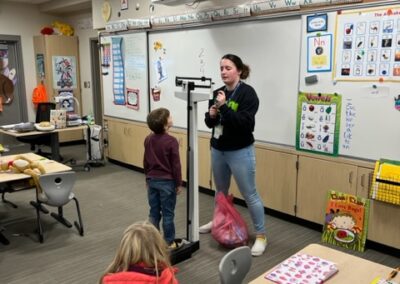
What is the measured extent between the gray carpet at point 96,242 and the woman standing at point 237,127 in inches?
15.2

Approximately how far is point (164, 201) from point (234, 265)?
4.69ft

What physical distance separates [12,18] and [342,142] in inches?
260

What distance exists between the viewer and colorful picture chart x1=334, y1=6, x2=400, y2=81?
2.88 meters

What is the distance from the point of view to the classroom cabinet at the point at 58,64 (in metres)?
7.15

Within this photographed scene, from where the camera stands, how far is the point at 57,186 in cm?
321

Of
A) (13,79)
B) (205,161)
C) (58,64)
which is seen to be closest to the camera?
(205,161)

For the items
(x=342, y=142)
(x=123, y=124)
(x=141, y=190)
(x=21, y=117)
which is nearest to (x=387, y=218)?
(x=342, y=142)

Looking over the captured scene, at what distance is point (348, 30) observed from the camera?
10.2 ft

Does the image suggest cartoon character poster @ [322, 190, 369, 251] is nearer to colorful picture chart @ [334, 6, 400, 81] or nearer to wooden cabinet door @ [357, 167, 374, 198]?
wooden cabinet door @ [357, 167, 374, 198]

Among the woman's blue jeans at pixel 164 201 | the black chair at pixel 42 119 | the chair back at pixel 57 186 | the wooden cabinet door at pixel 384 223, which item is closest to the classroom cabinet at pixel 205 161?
the woman's blue jeans at pixel 164 201

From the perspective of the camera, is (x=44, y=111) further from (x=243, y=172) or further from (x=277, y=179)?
(x=243, y=172)

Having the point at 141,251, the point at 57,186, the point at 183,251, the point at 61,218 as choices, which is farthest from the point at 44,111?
the point at 141,251

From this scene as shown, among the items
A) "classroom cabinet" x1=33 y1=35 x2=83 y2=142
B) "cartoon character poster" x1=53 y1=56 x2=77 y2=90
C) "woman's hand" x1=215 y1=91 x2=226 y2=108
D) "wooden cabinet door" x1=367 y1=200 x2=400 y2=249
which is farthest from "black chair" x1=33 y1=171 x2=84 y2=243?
"cartoon character poster" x1=53 y1=56 x2=77 y2=90

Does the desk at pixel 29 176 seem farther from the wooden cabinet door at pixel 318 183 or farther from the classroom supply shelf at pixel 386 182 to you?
the classroom supply shelf at pixel 386 182
